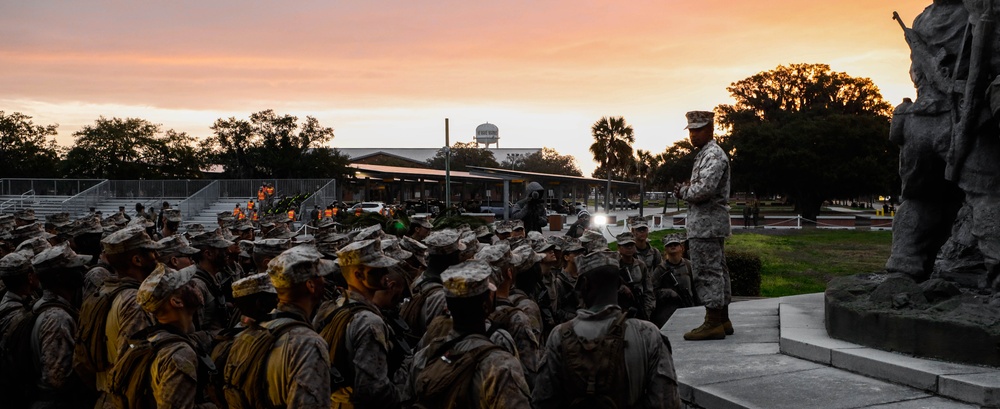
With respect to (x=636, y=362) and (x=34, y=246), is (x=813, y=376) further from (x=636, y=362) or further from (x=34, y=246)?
(x=34, y=246)

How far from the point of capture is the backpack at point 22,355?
5.29 meters

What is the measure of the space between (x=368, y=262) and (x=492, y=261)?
831mm

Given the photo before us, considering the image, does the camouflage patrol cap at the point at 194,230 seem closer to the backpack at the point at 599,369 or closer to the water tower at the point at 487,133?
the backpack at the point at 599,369

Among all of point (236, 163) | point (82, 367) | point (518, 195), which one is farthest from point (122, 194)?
point (518, 195)

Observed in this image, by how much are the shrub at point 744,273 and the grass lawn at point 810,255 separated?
121 centimetres

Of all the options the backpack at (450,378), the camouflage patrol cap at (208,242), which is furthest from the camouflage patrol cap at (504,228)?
the backpack at (450,378)

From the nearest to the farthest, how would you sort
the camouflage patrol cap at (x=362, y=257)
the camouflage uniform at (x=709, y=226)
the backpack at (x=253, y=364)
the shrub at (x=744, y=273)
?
the backpack at (x=253, y=364) → the camouflage patrol cap at (x=362, y=257) → the camouflage uniform at (x=709, y=226) → the shrub at (x=744, y=273)

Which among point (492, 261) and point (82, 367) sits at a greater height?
point (492, 261)

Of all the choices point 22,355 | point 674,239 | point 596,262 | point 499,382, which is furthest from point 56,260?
point 674,239

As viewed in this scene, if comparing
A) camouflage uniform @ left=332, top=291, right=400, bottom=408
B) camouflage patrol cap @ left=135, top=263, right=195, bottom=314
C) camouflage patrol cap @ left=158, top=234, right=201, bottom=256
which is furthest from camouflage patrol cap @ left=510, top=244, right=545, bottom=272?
camouflage patrol cap @ left=158, top=234, right=201, bottom=256

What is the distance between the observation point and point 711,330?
7.41 meters

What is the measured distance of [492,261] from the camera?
17.0 feet

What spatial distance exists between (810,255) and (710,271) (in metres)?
16.8

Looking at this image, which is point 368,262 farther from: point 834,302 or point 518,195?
point 518,195
